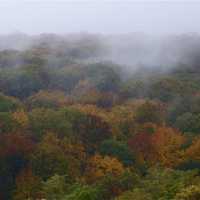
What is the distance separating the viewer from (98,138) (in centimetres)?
5869

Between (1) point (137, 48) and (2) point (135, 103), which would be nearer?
(2) point (135, 103)

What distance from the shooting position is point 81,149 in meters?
53.9

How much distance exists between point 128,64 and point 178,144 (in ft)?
234

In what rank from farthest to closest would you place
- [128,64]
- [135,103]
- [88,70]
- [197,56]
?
[197,56] < [128,64] < [88,70] < [135,103]

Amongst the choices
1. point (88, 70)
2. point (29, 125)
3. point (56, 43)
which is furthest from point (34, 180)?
point (56, 43)

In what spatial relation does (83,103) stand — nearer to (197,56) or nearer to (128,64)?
(128,64)

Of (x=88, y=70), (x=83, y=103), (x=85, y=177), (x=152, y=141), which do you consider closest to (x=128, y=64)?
(x=88, y=70)

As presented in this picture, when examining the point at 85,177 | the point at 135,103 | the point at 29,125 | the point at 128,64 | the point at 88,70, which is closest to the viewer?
the point at 85,177

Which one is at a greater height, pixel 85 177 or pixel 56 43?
pixel 56 43

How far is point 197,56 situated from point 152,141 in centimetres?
10304

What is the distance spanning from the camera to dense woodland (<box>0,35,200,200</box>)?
37938 millimetres

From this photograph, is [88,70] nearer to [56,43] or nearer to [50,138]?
[50,138]

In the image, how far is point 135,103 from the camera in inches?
3110

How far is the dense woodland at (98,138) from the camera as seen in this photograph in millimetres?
37938
